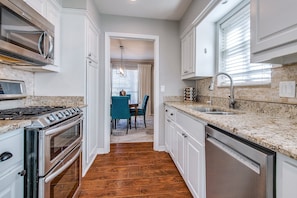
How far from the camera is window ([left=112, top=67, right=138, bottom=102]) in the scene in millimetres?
7520

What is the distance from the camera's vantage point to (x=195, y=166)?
5.04ft

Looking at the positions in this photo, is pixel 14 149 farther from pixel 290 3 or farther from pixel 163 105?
pixel 163 105

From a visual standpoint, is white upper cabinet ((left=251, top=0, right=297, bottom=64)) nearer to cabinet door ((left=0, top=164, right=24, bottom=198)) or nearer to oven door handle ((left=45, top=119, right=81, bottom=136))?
oven door handle ((left=45, top=119, right=81, bottom=136))

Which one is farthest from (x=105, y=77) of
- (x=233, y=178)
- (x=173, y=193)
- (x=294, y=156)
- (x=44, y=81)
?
(x=294, y=156)

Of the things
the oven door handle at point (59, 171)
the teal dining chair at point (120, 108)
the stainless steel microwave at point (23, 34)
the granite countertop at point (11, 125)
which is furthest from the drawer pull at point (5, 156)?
the teal dining chair at point (120, 108)

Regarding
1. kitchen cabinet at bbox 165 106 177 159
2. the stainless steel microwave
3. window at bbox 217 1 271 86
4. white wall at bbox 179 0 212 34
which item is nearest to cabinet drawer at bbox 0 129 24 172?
the stainless steel microwave

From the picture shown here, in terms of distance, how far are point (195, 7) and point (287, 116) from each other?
6.26 ft

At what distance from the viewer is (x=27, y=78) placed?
1.91 m

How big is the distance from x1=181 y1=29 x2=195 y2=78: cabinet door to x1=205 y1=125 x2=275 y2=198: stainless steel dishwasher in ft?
5.13

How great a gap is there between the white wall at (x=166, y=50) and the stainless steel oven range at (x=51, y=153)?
6.12 ft

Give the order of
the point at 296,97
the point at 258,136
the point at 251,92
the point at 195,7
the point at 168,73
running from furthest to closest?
the point at 168,73 < the point at 195,7 < the point at 251,92 < the point at 296,97 < the point at 258,136

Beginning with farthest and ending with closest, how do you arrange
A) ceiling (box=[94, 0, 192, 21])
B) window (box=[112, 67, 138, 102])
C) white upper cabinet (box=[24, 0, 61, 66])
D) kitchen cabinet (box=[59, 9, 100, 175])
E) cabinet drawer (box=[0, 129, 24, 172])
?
window (box=[112, 67, 138, 102]) → ceiling (box=[94, 0, 192, 21]) → kitchen cabinet (box=[59, 9, 100, 175]) → white upper cabinet (box=[24, 0, 61, 66]) → cabinet drawer (box=[0, 129, 24, 172])

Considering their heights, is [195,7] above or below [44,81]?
above

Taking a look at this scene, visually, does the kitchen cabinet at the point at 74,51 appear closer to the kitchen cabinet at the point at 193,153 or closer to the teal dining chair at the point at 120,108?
the kitchen cabinet at the point at 193,153
